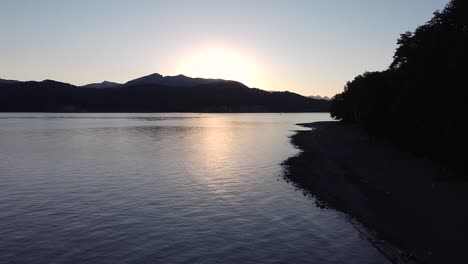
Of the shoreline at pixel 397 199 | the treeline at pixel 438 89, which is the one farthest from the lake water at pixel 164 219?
the treeline at pixel 438 89

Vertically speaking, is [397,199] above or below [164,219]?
above

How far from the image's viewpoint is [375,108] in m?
88.9

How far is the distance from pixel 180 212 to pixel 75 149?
2410 inches

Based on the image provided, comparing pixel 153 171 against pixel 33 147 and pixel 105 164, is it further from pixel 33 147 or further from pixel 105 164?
pixel 33 147

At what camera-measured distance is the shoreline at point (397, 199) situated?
26031 millimetres

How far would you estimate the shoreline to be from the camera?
85.4ft

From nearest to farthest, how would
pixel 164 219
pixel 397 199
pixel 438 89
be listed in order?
pixel 164 219, pixel 397 199, pixel 438 89

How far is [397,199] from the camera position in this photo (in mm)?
38438

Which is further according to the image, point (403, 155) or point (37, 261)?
point (403, 155)

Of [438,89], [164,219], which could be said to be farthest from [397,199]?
[164,219]

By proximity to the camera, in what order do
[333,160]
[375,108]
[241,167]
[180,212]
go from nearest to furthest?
[180,212]
[241,167]
[333,160]
[375,108]

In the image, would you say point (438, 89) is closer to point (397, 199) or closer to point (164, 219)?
point (397, 199)

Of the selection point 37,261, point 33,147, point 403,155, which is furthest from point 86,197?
point 33,147

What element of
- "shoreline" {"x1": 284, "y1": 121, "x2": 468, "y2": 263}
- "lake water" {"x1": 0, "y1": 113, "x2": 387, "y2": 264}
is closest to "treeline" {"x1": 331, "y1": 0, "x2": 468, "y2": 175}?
"shoreline" {"x1": 284, "y1": 121, "x2": 468, "y2": 263}
